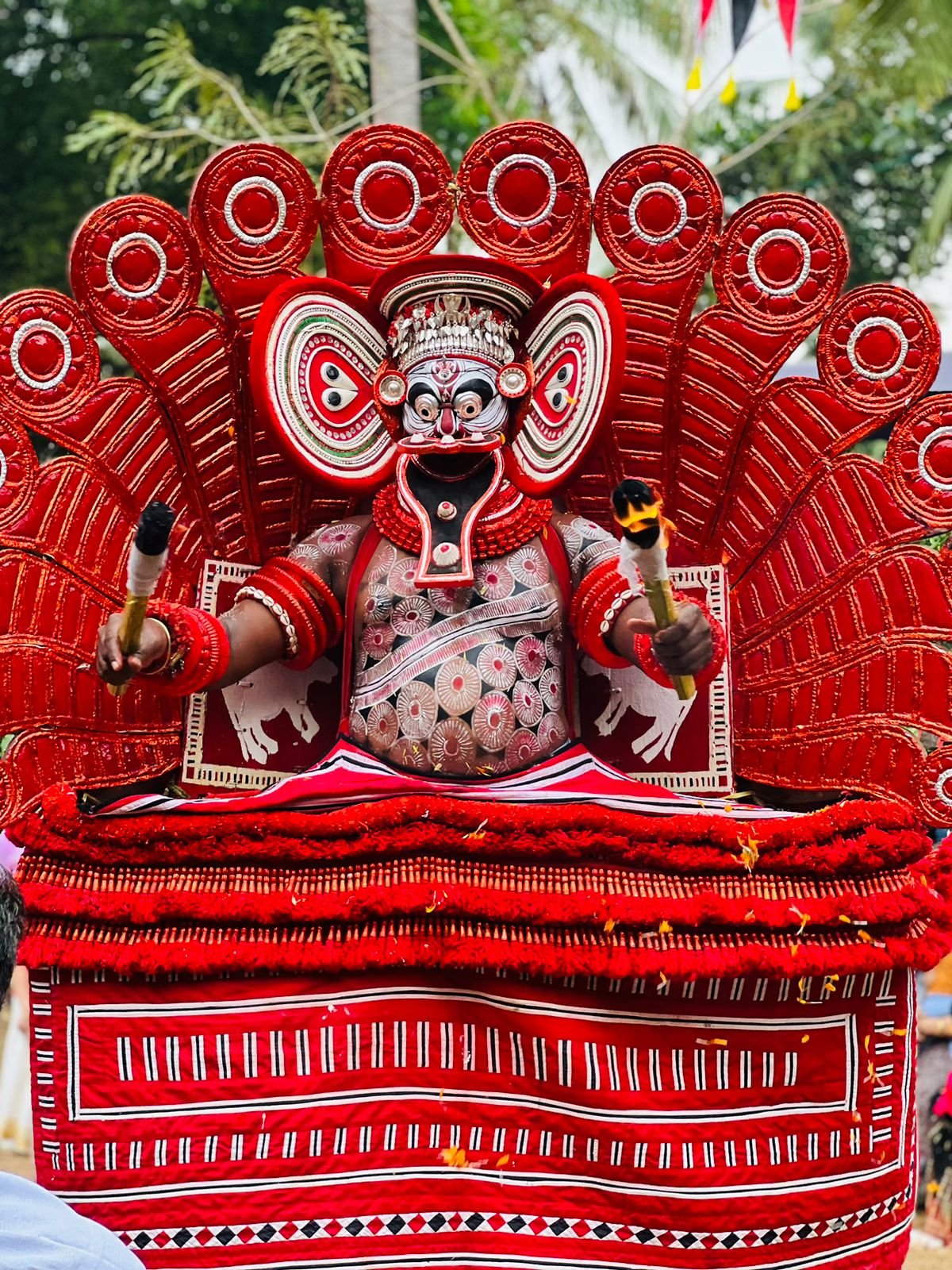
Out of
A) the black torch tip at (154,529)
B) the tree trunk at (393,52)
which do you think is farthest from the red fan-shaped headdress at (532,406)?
the tree trunk at (393,52)

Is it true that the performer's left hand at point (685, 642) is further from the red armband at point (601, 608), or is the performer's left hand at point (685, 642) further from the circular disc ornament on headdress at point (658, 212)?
the circular disc ornament on headdress at point (658, 212)

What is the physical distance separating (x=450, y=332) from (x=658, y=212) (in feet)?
1.84

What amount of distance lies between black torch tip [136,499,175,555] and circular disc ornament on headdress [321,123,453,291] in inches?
44.7

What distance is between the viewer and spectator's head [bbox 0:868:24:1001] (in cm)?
202

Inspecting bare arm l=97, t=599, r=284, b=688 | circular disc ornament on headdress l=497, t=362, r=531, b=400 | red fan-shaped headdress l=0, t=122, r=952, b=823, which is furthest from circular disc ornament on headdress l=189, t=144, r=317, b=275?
bare arm l=97, t=599, r=284, b=688

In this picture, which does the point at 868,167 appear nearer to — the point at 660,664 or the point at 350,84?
the point at 350,84

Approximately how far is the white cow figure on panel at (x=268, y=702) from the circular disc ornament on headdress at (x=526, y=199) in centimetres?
104

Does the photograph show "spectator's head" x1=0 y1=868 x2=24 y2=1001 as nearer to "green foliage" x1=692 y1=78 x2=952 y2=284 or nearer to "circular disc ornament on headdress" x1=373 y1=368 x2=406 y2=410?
"circular disc ornament on headdress" x1=373 y1=368 x2=406 y2=410

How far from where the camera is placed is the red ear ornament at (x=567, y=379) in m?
3.40

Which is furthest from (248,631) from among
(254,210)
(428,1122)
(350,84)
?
(350,84)

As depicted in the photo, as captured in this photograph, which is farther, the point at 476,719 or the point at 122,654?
the point at 476,719

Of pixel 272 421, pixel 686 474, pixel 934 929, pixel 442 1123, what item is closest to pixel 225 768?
pixel 272 421

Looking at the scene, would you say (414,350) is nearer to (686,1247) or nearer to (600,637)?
(600,637)

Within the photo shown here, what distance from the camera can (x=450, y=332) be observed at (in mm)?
3527
